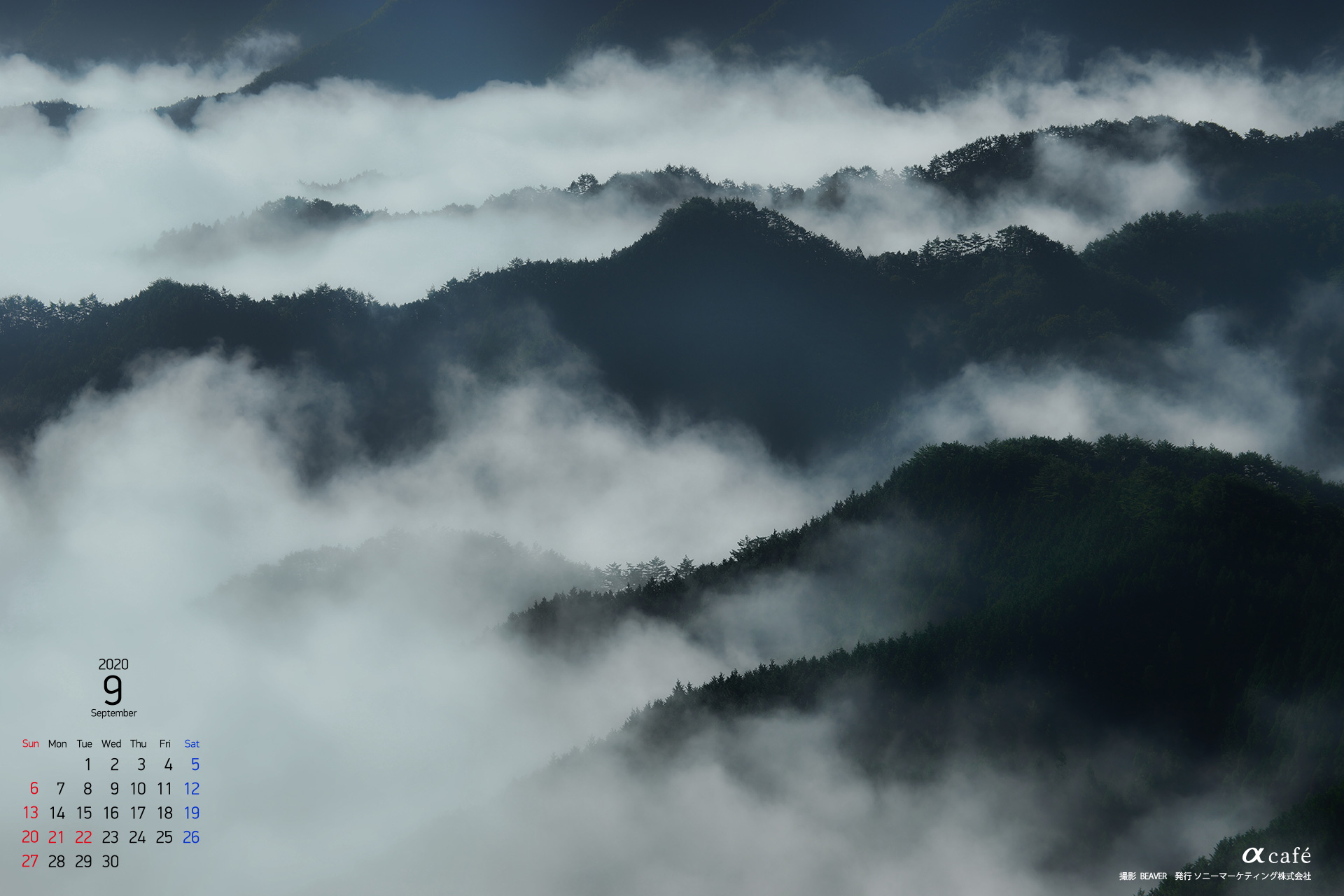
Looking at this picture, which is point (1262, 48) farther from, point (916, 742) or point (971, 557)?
point (916, 742)

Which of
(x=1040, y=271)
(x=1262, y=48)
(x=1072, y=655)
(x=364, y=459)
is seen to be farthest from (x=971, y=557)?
(x=1262, y=48)

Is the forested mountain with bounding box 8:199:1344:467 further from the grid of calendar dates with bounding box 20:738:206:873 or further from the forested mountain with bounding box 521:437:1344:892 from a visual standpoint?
the grid of calendar dates with bounding box 20:738:206:873

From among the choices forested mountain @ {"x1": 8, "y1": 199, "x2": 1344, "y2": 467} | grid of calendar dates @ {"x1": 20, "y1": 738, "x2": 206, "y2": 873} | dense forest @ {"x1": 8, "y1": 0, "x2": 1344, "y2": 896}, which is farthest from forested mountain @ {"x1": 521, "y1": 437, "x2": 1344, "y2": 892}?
forested mountain @ {"x1": 8, "y1": 199, "x2": 1344, "y2": 467}

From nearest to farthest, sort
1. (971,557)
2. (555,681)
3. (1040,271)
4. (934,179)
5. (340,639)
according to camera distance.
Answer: (971,557) → (555,681) → (340,639) → (1040,271) → (934,179)
